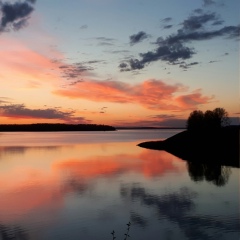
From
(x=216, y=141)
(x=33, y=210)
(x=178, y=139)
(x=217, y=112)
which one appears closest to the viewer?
(x=33, y=210)

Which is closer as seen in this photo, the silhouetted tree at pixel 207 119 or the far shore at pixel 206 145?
the far shore at pixel 206 145

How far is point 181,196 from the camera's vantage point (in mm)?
34469

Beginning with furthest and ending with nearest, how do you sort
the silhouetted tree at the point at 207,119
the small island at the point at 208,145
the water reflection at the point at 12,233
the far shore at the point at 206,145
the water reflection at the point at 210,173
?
the silhouetted tree at the point at 207,119
the far shore at the point at 206,145
the small island at the point at 208,145
the water reflection at the point at 210,173
the water reflection at the point at 12,233

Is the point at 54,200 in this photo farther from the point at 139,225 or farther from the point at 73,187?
the point at 139,225

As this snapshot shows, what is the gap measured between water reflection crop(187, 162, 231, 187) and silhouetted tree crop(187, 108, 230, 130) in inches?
2091

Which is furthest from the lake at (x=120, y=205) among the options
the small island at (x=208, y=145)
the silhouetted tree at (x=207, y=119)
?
the silhouetted tree at (x=207, y=119)

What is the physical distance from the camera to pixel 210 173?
5066 cm

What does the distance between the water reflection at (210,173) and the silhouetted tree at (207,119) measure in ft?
174

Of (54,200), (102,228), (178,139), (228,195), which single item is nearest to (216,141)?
(178,139)

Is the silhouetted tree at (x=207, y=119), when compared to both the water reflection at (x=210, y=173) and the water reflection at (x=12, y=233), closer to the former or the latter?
the water reflection at (x=210, y=173)

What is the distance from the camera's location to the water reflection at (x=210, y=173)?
44.2 metres

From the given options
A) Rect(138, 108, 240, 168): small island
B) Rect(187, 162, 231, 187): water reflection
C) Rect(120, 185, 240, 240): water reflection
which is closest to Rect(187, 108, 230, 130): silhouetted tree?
Rect(138, 108, 240, 168): small island

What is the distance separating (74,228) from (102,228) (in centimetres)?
191

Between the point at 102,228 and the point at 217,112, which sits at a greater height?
the point at 217,112
